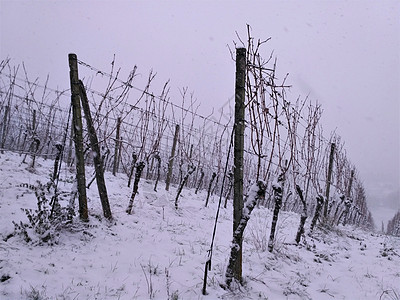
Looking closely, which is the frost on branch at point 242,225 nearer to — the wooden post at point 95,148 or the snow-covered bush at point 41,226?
the snow-covered bush at point 41,226

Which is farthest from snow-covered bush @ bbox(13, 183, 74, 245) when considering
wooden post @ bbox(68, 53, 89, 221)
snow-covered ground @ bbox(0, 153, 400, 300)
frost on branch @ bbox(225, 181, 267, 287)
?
frost on branch @ bbox(225, 181, 267, 287)

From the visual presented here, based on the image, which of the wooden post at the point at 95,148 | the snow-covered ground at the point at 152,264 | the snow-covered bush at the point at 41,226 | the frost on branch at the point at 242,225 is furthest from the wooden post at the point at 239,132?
the wooden post at the point at 95,148

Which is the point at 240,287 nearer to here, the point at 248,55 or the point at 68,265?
the point at 68,265

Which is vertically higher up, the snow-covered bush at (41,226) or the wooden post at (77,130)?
the wooden post at (77,130)

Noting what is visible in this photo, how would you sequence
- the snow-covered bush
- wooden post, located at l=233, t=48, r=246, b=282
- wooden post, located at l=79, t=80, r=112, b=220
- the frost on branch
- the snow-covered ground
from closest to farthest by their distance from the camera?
1. the snow-covered ground
2. the frost on branch
3. wooden post, located at l=233, t=48, r=246, b=282
4. the snow-covered bush
5. wooden post, located at l=79, t=80, r=112, b=220

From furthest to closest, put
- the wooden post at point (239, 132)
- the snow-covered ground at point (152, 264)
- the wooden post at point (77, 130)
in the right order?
the wooden post at point (77, 130) → the wooden post at point (239, 132) → the snow-covered ground at point (152, 264)

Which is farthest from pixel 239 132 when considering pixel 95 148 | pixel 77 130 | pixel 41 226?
pixel 41 226

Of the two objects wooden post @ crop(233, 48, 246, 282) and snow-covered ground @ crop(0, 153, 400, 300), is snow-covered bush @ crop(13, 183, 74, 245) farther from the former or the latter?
wooden post @ crop(233, 48, 246, 282)

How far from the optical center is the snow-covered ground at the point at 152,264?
2555 mm

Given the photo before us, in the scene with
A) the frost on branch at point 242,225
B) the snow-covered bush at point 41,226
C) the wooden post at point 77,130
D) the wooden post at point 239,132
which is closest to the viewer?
the frost on branch at point 242,225

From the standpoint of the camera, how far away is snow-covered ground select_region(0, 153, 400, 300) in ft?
8.38

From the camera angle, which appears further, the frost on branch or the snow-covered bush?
the snow-covered bush

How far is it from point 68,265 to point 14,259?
1.63ft

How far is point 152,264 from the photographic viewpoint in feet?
10.5
